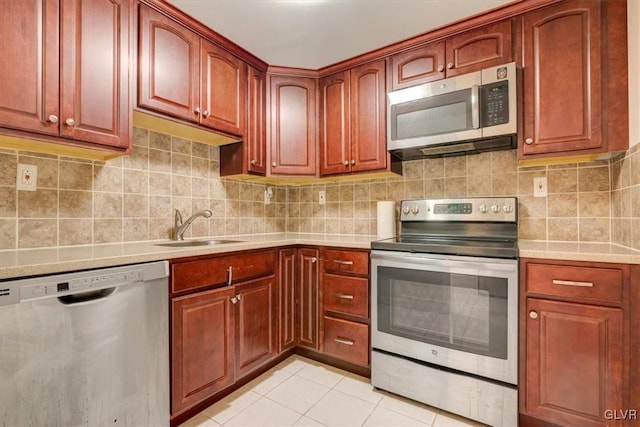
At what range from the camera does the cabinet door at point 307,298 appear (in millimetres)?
2117

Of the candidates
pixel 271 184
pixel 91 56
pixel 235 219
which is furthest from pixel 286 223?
pixel 91 56

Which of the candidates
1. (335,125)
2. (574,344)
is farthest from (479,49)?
(574,344)

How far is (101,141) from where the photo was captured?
1415 mm

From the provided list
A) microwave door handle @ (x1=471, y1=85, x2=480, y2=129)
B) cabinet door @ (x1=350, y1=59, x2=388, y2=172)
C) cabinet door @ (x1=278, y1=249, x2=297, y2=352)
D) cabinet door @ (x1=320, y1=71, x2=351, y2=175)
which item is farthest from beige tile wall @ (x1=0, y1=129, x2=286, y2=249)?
microwave door handle @ (x1=471, y1=85, x2=480, y2=129)

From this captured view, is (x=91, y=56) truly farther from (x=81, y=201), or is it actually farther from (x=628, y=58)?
(x=628, y=58)

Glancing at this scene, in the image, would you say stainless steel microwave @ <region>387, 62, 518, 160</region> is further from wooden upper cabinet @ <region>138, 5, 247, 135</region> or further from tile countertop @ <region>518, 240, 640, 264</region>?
wooden upper cabinet @ <region>138, 5, 247, 135</region>

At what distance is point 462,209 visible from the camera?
1.96 meters

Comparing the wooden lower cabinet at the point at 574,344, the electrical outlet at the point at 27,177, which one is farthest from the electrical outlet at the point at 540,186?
the electrical outlet at the point at 27,177

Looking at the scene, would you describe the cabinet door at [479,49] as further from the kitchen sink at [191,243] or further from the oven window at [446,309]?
the kitchen sink at [191,243]

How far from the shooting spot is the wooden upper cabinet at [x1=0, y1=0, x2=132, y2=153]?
1.17m

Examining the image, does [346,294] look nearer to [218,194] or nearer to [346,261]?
[346,261]

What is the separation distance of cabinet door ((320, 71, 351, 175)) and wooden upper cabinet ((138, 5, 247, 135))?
2.06 feet

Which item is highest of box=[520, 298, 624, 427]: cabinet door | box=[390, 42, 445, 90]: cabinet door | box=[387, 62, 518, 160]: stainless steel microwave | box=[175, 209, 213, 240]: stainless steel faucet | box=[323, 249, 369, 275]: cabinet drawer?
box=[390, 42, 445, 90]: cabinet door

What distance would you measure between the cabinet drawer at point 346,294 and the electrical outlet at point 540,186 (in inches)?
47.5
